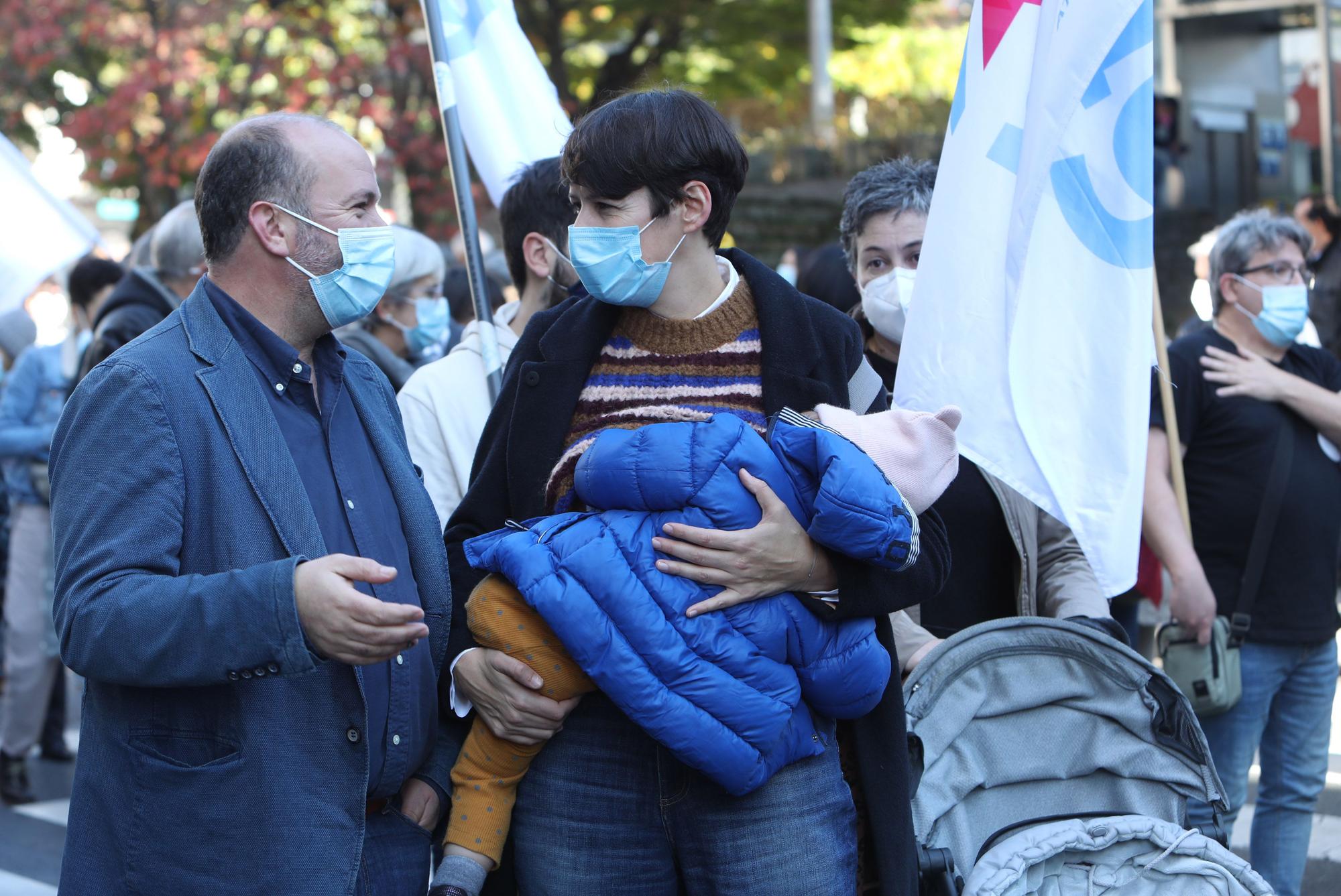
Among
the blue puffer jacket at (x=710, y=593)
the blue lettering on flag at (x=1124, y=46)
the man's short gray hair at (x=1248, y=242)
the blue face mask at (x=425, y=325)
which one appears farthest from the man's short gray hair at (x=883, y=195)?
the blue face mask at (x=425, y=325)

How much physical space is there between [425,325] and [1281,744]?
3352 mm

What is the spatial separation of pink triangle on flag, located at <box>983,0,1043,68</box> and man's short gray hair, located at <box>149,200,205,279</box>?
129 inches

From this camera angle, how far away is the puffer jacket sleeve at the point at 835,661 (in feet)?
7.91

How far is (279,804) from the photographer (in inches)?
90.7

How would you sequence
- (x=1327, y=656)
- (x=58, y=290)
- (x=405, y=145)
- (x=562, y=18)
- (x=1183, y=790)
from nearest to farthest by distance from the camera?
(x=1183, y=790) < (x=1327, y=656) < (x=58, y=290) < (x=405, y=145) < (x=562, y=18)

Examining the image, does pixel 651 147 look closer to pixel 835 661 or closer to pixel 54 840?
pixel 835 661

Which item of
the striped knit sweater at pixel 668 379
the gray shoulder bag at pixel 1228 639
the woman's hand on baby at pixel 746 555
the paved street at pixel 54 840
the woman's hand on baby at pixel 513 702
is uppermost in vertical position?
the striped knit sweater at pixel 668 379

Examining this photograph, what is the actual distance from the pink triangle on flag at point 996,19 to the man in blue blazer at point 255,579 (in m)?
1.73

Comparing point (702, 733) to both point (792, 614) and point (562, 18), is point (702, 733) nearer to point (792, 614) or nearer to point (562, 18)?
point (792, 614)

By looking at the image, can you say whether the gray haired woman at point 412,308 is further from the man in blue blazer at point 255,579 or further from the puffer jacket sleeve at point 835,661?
the puffer jacket sleeve at point 835,661

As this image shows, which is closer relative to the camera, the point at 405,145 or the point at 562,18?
the point at 405,145

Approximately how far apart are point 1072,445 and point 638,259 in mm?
1382

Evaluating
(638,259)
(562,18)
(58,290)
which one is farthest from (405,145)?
(638,259)

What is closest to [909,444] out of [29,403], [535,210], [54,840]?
[535,210]
